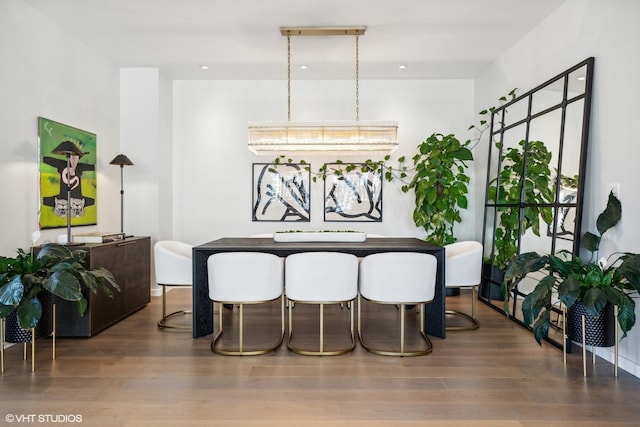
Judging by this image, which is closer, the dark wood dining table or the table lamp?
the dark wood dining table

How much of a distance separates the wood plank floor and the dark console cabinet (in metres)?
0.15

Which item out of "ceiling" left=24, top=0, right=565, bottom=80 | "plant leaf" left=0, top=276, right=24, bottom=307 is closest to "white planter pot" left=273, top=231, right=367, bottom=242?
"plant leaf" left=0, top=276, right=24, bottom=307

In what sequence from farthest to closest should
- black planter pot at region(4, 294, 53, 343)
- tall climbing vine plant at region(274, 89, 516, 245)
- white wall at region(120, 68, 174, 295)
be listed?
1. white wall at region(120, 68, 174, 295)
2. tall climbing vine plant at region(274, 89, 516, 245)
3. black planter pot at region(4, 294, 53, 343)

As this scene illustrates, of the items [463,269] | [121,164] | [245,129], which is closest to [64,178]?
[121,164]

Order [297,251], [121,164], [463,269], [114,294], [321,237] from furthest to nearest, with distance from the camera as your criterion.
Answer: [121,164] < [114,294] < [321,237] < [463,269] < [297,251]

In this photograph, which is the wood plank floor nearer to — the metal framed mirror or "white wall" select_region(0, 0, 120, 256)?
the metal framed mirror

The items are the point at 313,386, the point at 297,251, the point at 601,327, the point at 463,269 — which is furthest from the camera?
the point at 463,269

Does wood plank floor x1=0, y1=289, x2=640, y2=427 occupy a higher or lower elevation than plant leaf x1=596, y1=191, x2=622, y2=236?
lower

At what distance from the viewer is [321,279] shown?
3051mm

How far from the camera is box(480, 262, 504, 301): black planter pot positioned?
14.9ft

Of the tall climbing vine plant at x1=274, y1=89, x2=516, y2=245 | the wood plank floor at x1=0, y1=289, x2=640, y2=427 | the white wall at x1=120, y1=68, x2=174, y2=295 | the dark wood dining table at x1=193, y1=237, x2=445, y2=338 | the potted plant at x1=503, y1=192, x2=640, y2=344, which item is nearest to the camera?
the wood plank floor at x1=0, y1=289, x2=640, y2=427

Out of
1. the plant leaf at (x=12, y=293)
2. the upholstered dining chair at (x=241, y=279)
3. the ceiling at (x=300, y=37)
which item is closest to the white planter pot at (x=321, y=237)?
the upholstered dining chair at (x=241, y=279)

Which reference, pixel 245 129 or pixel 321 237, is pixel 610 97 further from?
pixel 245 129

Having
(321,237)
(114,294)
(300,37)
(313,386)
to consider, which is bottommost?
(313,386)
